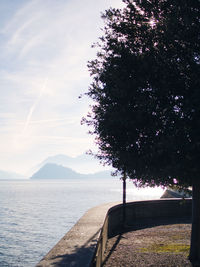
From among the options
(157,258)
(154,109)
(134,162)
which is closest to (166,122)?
(154,109)

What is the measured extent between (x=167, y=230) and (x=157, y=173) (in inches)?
322

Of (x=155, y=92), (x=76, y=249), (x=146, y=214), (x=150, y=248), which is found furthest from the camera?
(x=146, y=214)

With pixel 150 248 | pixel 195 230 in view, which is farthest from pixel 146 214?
pixel 195 230

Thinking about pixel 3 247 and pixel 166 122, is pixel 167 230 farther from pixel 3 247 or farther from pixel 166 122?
pixel 3 247

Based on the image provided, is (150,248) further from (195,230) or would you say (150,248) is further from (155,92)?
(155,92)

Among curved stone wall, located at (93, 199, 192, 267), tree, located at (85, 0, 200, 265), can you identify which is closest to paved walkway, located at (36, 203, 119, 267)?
tree, located at (85, 0, 200, 265)

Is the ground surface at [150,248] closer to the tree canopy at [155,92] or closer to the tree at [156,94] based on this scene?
the tree at [156,94]

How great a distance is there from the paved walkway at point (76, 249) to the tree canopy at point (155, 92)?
2754 millimetres

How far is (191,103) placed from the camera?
29.6ft

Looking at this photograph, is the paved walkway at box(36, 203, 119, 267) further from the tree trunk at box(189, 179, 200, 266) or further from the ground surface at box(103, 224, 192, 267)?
the tree trunk at box(189, 179, 200, 266)

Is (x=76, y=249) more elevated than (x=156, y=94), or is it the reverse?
(x=156, y=94)

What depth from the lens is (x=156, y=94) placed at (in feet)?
33.2

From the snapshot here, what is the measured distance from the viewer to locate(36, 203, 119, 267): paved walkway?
22.6 ft

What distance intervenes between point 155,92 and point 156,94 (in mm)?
79
